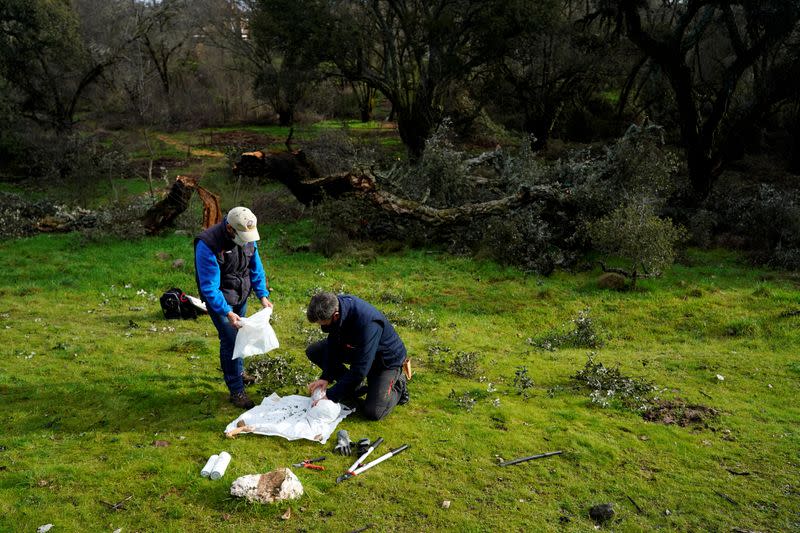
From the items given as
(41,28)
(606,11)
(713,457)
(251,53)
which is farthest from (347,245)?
(251,53)

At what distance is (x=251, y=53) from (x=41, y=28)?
14.5 m

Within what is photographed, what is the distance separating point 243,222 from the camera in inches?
231

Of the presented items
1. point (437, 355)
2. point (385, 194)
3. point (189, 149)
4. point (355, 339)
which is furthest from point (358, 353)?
point (189, 149)

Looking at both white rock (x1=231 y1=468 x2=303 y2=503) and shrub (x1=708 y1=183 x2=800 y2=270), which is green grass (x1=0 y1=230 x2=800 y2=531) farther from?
shrub (x1=708 y1=183 x2=800 y2=270)

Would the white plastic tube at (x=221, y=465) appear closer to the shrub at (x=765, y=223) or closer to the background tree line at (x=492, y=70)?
the shrub at (x=765, y=223)

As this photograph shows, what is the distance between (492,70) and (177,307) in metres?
19.5

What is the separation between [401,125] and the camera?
79.7 ft

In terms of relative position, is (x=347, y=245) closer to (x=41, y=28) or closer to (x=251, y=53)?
(x=41, y=28)

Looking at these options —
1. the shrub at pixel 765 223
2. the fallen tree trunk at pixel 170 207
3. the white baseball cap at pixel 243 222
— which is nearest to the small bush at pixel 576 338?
the white baseball cap at pixel 243 222

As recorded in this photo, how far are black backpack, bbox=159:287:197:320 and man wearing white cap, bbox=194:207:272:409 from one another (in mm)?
3732

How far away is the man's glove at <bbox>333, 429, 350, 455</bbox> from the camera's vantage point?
5.52 meters

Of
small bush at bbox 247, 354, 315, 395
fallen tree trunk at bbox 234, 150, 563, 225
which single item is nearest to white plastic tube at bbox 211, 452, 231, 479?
small bush at bbox 247, 354, 315, 395

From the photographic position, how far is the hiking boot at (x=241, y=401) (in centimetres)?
630

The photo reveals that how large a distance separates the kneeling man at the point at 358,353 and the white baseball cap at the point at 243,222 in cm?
105
